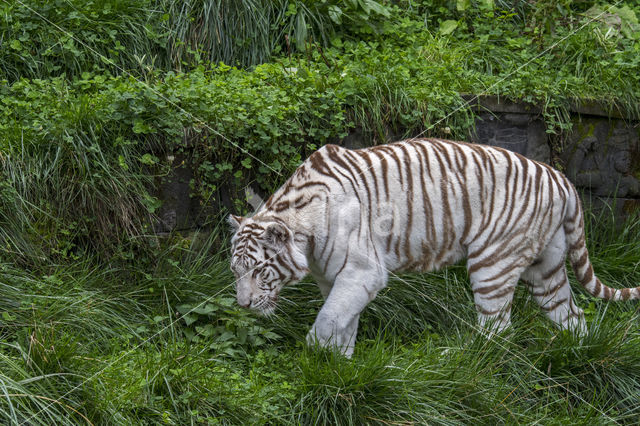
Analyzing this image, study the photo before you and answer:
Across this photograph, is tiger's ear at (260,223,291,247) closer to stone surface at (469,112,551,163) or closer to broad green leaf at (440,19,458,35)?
stone surface at (469,112,551,163)

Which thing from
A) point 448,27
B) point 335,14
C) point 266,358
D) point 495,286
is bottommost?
point 266,358

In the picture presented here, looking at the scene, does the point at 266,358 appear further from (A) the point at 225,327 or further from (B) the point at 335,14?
(B) the point at 335,14

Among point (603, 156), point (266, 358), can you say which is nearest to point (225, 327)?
point (266, 358)

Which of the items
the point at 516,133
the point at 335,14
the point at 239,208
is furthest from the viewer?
the point at 335,14

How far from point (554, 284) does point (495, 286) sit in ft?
1.67

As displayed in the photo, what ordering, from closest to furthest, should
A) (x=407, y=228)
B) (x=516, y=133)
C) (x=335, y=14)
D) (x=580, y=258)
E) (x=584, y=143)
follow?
(x=407, y=228) < (x=580, y=258) < (x=516, y=133) < (x=584, y=143) < (x=335, y=14)

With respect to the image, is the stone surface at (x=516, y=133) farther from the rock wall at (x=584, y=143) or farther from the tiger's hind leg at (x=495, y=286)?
the tiger's hind leg at (x=495, y=286)

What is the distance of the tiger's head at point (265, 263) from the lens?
4.09m

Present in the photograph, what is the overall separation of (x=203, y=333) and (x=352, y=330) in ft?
2.84

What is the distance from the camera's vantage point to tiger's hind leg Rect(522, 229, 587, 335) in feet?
15.1

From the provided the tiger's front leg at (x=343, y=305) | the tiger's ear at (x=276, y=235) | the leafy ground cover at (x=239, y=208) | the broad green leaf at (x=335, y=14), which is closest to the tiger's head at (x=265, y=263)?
the tiger's ear at (x=276, y=235)

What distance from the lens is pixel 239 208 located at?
525cm

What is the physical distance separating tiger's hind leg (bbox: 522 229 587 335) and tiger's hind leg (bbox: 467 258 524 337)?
316mm

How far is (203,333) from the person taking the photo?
442 cm
